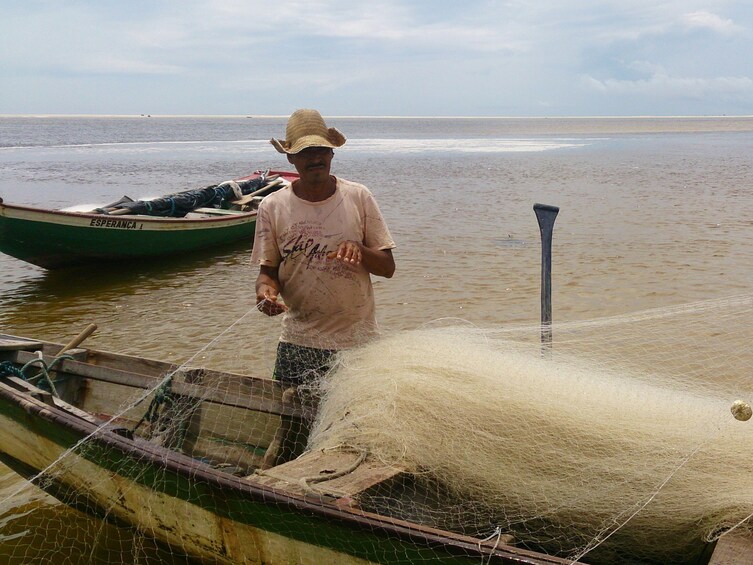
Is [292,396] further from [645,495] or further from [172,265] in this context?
[172,265]

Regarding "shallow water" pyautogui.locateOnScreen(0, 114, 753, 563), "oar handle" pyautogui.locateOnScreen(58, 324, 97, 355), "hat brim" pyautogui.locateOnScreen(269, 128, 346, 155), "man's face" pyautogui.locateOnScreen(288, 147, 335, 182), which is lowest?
"shallow water" pyautogui.locateOnScreen(0, 114, 753, 563)

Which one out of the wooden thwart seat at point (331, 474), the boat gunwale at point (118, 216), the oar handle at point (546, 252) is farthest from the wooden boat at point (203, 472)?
the boat gunwale at point (118, 216)

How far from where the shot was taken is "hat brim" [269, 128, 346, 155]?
3373mm

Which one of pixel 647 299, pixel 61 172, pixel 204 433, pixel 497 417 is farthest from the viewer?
pixel 61 172

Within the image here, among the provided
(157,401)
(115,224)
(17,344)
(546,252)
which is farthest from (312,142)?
(115,224)

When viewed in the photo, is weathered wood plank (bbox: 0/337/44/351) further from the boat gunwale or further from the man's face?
the boat gunwale

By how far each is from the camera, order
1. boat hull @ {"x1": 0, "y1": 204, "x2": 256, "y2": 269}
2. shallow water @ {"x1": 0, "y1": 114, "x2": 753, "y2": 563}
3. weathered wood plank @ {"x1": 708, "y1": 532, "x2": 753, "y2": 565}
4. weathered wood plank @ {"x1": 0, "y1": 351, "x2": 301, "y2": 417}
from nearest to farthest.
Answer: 1. weathered wood plank @ {"x1": 708, "y1": 532, "x2": 753, "y2": 565}
2. weathered wood plank @ {"x1": 0, "y1": 351, "x2": 301, "y2": 417}
3. shallow water @ {"x1": 0, "y1": 114, "x2": 753, "y2": 563}
4. boat hull @ {"x1": 0, "y1": 204, "x2": 256, "y2": 269}

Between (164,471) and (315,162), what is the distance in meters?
1.59

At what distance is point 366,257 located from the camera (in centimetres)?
354

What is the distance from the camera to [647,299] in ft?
30.6

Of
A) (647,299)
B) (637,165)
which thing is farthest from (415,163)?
(647,299)

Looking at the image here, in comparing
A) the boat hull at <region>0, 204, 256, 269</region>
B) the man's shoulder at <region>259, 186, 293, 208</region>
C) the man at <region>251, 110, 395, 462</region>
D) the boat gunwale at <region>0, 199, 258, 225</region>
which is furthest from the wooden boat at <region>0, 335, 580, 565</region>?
the boat hull at <region>0, 204, 256, 269</region>

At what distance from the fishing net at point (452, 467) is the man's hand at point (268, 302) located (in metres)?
0.41

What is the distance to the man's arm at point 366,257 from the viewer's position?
3.41 m
